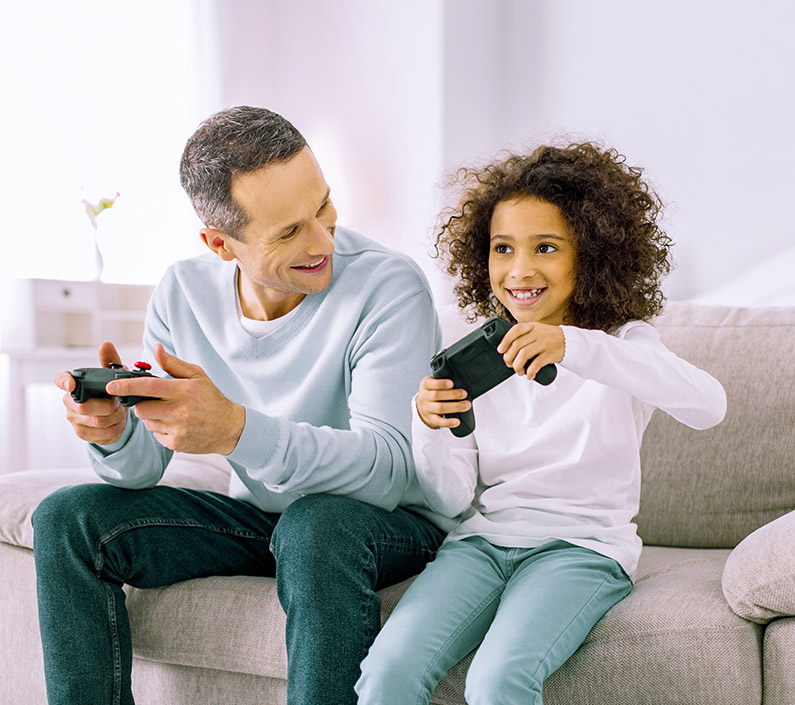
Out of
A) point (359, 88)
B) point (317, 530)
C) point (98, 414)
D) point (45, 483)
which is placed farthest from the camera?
point (359, 88)

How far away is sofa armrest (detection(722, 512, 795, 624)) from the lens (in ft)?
3.23

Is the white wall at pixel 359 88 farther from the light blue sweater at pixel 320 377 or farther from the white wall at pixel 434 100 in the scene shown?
the light blue sweater at pixel 320 377

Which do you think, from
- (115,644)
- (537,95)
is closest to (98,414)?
(115,644)

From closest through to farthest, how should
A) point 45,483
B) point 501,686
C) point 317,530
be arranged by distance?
point 501,686, point 317,530, point 45,483

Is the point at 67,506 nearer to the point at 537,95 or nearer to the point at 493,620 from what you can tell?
the point at 493,620

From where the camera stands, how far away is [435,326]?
4.39 ft

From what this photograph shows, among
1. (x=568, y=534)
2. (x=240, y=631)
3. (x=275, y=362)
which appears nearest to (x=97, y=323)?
(x=275, y=362)

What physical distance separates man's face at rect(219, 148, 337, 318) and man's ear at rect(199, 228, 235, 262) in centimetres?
1

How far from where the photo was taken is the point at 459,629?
1019mm

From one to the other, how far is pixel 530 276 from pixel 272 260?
357 mm

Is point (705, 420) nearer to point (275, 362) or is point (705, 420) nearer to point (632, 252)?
point (632, 252)

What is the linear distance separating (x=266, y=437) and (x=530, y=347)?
0.33 metres

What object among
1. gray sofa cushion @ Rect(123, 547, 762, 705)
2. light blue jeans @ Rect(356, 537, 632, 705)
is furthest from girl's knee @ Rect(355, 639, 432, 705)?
gray sofa cushion @ Rect(123, 547, 762, 705)

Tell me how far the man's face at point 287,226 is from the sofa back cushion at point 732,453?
26.2 inches
